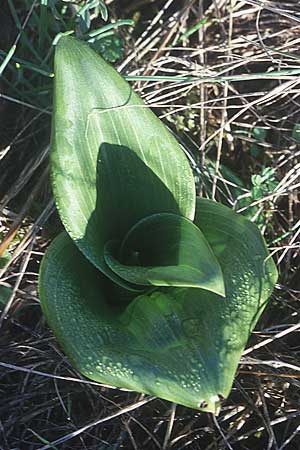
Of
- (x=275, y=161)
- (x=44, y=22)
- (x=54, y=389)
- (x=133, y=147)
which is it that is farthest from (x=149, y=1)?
(x=54, y=389)

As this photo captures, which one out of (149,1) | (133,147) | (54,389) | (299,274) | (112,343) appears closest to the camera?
(112,343)

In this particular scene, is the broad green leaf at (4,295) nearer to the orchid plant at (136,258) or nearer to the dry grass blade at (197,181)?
the dry grass blade at (197,181)

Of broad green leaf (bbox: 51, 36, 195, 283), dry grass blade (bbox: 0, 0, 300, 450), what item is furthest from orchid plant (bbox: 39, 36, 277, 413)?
dry grass blade (bbox: 0, 0, 300, 450)

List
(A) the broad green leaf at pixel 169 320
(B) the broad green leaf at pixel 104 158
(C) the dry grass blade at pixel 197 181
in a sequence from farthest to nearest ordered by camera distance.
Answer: (C) the dry grass blade at pixel 197 181, (B) the broad green leaf at pixel 104 158, (A) the broad green leaf at pixel 169 320

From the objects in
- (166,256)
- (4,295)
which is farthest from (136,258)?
(4,295)

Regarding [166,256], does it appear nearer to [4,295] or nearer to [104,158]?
[104,158]

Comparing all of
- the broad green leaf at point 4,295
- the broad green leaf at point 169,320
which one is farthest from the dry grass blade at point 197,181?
the broad green leaf at point 169,320

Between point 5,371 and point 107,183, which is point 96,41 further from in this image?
point 5,371

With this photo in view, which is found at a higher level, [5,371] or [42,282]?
[42,282]
